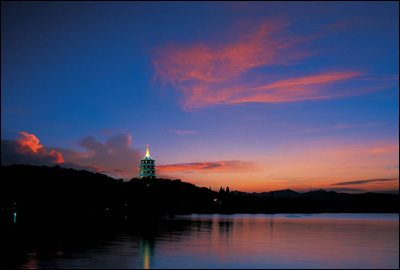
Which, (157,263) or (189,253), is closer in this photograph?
(157,263)

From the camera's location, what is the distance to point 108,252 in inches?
1572

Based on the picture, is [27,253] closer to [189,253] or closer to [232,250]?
[189,253]

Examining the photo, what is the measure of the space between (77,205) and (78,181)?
15369 mm

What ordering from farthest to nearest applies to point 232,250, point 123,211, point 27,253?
point 123,211 → point 232,250 → point 27,253

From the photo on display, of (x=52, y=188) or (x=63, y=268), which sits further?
(x=52, y=188)

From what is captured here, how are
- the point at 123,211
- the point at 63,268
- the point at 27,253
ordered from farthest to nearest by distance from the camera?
the point at 123,211, the point at 27,253, the point at 63,268

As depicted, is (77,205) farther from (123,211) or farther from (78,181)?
(123,211)

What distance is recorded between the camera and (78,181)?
166125mm

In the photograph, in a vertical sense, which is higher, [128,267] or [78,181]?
[78,181]

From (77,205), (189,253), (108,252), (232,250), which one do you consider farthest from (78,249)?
(77,205)

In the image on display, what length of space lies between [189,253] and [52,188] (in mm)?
124466

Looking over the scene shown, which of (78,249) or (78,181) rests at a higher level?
(78,181)

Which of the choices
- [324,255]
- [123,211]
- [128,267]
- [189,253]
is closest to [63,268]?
[128,267]

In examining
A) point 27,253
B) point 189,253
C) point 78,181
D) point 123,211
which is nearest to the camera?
point 27,253
